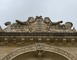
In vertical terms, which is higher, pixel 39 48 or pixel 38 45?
pixel 38 45

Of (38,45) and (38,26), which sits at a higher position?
(38,26)

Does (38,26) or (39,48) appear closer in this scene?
(39,48)

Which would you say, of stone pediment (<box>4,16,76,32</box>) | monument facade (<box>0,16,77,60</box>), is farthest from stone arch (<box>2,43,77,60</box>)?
stone pediment (<box>4,16,76,32</box>)

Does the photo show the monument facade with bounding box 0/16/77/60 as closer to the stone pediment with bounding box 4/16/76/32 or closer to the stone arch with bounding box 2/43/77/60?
the stone arch with bounding box 2/43/77/60

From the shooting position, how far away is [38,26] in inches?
728

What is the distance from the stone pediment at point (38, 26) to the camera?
18.3 metres

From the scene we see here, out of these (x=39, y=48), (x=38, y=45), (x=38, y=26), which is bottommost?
(x=39, y=48)

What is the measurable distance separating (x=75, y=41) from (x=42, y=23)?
2880 mm

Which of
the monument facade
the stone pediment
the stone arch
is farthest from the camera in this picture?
the stone pediment

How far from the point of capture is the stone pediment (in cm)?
1827

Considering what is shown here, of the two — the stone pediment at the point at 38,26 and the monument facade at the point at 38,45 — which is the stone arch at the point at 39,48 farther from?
the stone pediment at the point at 38,26

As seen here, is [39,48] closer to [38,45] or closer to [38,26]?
[38,45]

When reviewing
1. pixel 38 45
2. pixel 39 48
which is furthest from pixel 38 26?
pixel 39 48

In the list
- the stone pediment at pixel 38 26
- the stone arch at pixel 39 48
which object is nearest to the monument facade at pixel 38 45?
the stone arch at pixel 39 48
